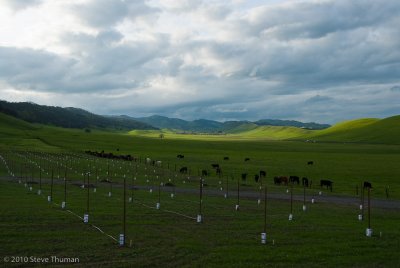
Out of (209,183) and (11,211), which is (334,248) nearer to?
(11,211)

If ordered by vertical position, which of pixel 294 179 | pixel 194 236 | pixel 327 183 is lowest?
pixel 194 236

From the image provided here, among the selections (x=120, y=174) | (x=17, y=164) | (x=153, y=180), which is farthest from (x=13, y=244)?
(x=17, y=164)

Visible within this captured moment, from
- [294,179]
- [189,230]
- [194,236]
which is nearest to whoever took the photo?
[194,236]

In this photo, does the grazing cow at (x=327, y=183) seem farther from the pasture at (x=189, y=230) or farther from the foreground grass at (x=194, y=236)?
the foreground grass at (x=194, y=236)

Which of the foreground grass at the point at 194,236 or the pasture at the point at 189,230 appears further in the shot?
the pasture at the point at 189,230

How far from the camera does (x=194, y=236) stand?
844 inches

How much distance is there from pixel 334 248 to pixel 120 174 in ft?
127

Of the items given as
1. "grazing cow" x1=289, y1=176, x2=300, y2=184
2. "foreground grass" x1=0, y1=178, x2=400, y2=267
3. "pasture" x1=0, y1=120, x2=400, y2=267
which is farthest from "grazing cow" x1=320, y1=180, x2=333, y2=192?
"foreground grass" x1=0, y1=178, x2=400, y2=267

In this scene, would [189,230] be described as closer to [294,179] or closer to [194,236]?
[194,236]

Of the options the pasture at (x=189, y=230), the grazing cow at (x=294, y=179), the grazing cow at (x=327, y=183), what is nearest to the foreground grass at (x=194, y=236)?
the pasture at (x=189, y=230)

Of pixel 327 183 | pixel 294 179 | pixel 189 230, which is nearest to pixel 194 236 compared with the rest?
pixel 189 230

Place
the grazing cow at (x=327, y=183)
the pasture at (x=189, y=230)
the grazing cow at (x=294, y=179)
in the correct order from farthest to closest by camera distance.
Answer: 1. the grazing cow at (x=294, y=179)
2. the grazing cow at (x=327, y=183)
3. the pasture at (x=189, y=230)

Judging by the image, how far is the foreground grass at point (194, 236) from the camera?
57.5 ft

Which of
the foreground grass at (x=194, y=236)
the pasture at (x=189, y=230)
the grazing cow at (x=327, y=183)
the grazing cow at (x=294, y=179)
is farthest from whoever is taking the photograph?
the grazing cow at (x=294, y=179)
